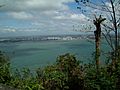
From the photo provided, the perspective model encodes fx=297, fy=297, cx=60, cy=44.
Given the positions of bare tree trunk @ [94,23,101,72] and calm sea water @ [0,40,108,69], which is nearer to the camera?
bare tree trunk @ [94,23,101,72]

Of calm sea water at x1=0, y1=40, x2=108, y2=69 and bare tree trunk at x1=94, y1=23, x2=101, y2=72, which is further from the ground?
bare tree trunk at x1=94, y1=23, x2=101, y2=72

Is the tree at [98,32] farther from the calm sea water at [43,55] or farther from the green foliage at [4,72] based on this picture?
the green foliage at [4,72]

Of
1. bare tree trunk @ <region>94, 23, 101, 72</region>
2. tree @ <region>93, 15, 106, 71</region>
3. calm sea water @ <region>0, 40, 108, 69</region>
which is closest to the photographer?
bare tree trunk @ <region>94, 23, 101, 72</region>

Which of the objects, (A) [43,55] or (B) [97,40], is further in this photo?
(A) [43,55]

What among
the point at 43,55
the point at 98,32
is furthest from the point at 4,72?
the point at 43,55

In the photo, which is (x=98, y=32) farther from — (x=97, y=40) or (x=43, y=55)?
(x=43, y=55)

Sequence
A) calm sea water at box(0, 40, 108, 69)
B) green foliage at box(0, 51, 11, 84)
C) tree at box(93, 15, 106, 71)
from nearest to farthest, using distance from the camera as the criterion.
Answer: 1. green foliage at box(0, 51, 11, 84)
2. tree at box(93, 15, 106, 71)
3. calm sea water at box(0, 40, 108, 69)

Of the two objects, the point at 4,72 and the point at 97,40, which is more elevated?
the point at 97,40

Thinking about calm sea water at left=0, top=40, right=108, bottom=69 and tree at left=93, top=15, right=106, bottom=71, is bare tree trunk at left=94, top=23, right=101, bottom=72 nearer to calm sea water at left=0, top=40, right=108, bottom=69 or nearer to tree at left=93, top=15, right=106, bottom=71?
tree at left=93, top=15, right=106, bottom=71

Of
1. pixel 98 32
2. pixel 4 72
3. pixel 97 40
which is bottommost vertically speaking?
pixel 4 72

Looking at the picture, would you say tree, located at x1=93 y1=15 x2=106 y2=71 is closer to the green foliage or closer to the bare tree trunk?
the bare tree trunk

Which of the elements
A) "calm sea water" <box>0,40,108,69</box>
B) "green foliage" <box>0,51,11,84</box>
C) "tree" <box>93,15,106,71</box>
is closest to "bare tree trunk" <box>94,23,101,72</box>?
"tree" <box>93,15,106,71</box>

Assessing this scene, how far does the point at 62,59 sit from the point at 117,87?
4.44 metres

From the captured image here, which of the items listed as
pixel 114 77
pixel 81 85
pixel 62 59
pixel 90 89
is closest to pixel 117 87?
pixel 114 77
